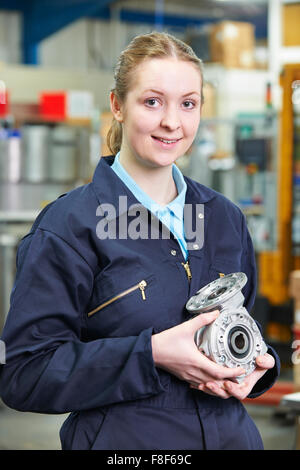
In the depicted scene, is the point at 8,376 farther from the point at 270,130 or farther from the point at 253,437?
the point at 270,130

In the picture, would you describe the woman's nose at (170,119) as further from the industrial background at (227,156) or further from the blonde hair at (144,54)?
the industrial background at (227,156)

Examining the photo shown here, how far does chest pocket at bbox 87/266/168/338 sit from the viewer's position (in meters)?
1.25

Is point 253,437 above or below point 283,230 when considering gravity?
above

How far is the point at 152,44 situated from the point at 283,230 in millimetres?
5019

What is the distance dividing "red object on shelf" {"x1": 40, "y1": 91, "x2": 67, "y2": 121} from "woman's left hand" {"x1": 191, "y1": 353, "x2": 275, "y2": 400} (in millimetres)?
5468

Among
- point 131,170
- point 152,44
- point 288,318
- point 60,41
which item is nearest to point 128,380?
point 131,170

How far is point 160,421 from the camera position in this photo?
1.25 metres

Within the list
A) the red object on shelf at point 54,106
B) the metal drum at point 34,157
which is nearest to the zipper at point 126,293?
the metal drum at point 34,157

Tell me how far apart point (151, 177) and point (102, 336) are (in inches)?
12.5

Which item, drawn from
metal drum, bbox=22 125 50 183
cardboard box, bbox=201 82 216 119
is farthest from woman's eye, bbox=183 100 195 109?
cardboard box, bbox=201 82 216 119

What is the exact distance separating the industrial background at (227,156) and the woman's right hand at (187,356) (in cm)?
277

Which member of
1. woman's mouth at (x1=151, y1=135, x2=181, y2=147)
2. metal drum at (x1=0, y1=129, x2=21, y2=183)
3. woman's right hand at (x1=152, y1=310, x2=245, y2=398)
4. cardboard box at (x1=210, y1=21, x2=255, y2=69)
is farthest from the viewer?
cardboard box at (x1=210, y1=21, x2=255, y2=69)

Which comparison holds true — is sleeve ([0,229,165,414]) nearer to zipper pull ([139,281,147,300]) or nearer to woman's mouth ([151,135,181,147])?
zipper pull ([139,281,147,300])

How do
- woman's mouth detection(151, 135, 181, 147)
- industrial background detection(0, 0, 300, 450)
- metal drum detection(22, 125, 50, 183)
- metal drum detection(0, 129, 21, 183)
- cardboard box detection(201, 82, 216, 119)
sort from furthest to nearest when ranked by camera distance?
cardboard box detection(201, 82, 216, 119) → metal drum detection(22, 125, 50, 183) → metal drum detection(0, 129, 21, 183) → industrial background detection(0, 0, 300, 450) → woman's mouth detection(151, 135, 181, 147)
